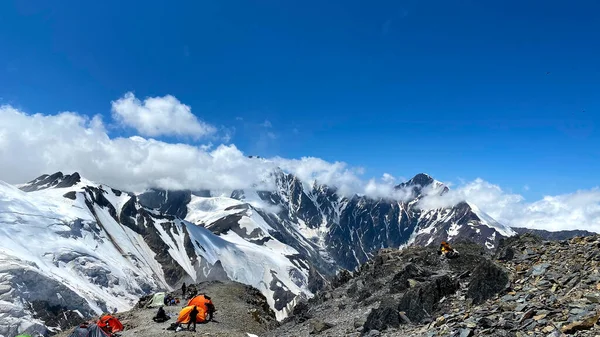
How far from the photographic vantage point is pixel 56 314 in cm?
18950

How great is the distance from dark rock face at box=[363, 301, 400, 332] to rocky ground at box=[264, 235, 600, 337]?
0.06 m

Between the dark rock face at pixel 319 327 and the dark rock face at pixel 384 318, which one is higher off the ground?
the dark rock face at pixel 384 318

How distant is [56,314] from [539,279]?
219m

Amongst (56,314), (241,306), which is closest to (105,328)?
(241,306)

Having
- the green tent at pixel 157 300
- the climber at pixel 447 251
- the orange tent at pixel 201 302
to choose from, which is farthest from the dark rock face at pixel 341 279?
the green tent at pixel 157 300

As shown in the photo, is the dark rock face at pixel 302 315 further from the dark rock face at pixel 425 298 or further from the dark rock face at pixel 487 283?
the dark rock face at pixel 487 283

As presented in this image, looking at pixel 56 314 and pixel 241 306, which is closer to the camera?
pixel 241 306

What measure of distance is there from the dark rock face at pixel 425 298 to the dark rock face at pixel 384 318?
864mm

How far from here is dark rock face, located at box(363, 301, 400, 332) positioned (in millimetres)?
23830

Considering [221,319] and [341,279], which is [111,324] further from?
[341,279]

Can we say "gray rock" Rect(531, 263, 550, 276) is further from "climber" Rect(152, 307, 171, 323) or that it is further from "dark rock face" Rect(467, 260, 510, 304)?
"climber" Rect(152, 307, 171, 323)

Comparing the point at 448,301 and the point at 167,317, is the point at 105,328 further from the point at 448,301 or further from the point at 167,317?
the point at 448,301

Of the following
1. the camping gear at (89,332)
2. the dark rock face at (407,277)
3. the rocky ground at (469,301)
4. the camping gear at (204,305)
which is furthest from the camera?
the camping gear at (204,305)

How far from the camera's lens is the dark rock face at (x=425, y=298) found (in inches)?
951
